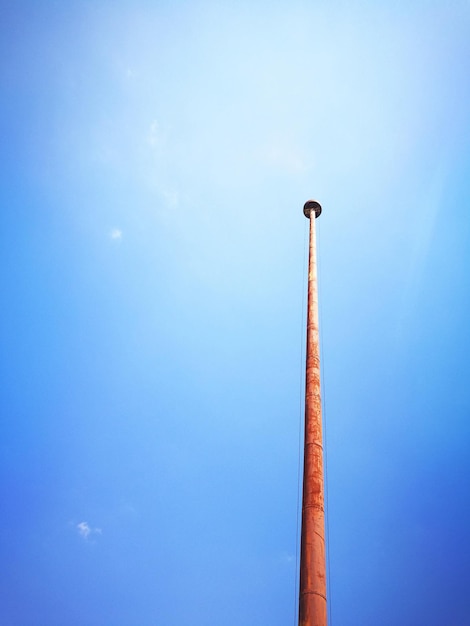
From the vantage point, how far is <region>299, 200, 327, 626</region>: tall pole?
5496mm

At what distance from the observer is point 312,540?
20.0ft

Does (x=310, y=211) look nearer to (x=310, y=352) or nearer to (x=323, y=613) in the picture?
(x=310, y=352)

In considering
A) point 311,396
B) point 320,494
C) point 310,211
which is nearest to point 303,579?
point 320,494

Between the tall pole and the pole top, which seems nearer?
the tall pole

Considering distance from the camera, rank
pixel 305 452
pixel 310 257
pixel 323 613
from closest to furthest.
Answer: pixel 323 613 → pixel 305 452 → pixel 310 257

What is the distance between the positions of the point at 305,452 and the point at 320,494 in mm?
854

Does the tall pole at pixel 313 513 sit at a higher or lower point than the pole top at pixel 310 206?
lower

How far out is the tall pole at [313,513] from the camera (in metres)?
5.50

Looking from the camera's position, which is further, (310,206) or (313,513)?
(310,206)

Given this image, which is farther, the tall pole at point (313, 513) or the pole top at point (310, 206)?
the pole top at point (310, 206)

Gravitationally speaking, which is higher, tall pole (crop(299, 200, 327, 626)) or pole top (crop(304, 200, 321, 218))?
pole top (crop(304, 200, 321, 218))

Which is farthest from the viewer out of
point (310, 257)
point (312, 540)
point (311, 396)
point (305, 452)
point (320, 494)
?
point (310, 257)

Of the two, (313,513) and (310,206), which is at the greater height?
(310,206)

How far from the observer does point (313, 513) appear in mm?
6438
